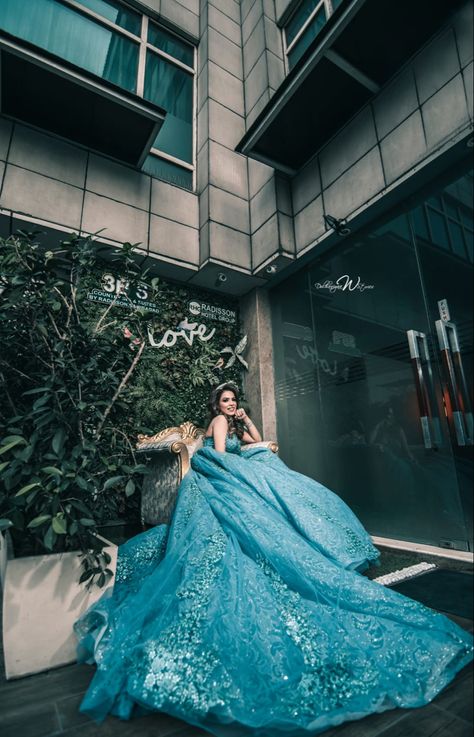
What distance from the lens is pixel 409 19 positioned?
310 cm

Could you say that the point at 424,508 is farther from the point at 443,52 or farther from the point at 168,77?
the point at 168,77

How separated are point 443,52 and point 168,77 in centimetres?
421

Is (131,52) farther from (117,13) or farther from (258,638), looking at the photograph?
(258,638)

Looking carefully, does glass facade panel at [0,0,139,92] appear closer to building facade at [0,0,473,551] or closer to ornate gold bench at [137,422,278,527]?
building facade at [0,0,473,551]

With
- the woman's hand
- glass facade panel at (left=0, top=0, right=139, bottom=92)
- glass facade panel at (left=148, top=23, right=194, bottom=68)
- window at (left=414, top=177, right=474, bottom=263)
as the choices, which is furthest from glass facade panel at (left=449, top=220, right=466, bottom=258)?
glass facade panel at (left=148, top=23, right=194, bottom=68)

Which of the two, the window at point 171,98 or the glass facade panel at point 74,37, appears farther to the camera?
the window at point 171,98

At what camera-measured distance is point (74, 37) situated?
4758mm

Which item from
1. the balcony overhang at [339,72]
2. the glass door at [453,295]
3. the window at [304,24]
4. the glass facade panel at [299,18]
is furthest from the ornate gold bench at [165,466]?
the glass facade panel at [299,18]

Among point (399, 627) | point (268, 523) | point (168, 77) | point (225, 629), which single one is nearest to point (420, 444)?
point (268, 523)

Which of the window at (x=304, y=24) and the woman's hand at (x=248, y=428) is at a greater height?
the window at (x=304, y=24)

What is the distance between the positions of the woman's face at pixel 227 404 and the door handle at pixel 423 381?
5.96 feet

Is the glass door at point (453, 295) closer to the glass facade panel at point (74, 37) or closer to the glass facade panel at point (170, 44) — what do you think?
the glass facade panel at point (74, 37)

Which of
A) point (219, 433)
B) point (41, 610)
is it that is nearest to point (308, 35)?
point (219, 433)

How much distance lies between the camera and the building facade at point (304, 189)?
301 centimetres
